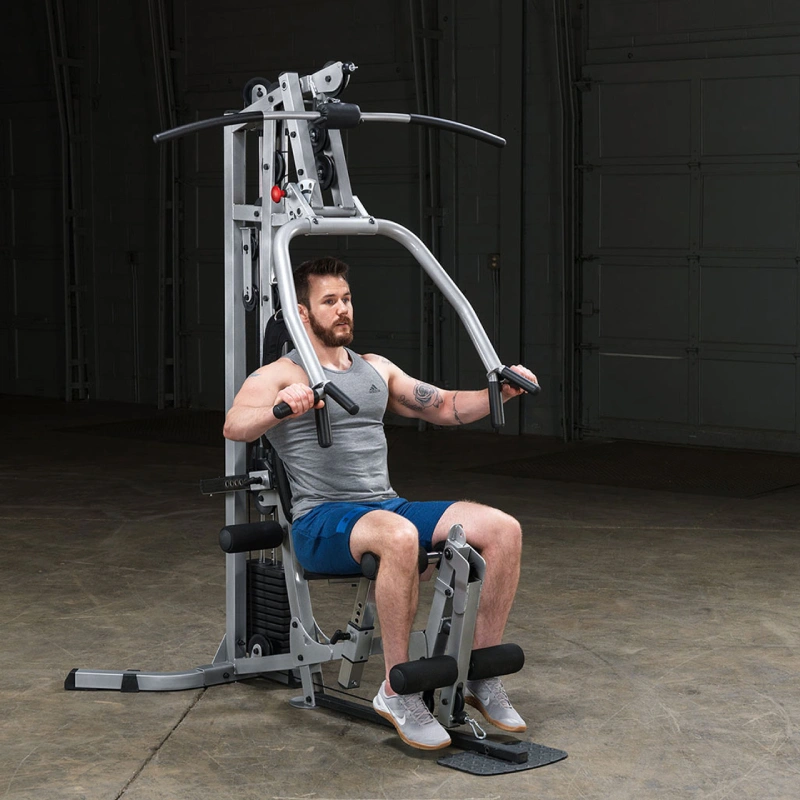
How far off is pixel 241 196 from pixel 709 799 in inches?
82.2

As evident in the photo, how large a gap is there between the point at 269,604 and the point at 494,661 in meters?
0.77

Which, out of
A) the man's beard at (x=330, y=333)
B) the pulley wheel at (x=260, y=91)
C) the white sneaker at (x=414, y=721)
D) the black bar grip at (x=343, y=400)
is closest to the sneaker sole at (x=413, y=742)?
the white sneaker at (x=414, y=721)

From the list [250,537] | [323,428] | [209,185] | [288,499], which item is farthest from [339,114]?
[209,185]

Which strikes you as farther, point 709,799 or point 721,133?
point 721,133

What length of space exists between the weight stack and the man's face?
2.35ft

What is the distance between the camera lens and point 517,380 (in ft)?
12.1

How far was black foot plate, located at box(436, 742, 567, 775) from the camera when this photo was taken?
334cm

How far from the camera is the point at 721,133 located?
334 inches

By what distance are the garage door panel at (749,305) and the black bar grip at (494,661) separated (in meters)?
5.31

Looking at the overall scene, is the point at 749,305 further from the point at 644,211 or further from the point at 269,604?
the point at 269,604

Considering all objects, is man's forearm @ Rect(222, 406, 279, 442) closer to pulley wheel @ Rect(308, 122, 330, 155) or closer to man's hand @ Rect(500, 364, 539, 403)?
man's hand @ Rect(500, 364, 539, 403)

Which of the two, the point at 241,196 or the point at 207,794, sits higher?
the point at 241,196

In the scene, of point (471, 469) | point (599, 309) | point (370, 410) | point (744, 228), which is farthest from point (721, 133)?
point (370, 410)

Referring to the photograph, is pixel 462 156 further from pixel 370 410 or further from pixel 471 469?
pixel 370 410
